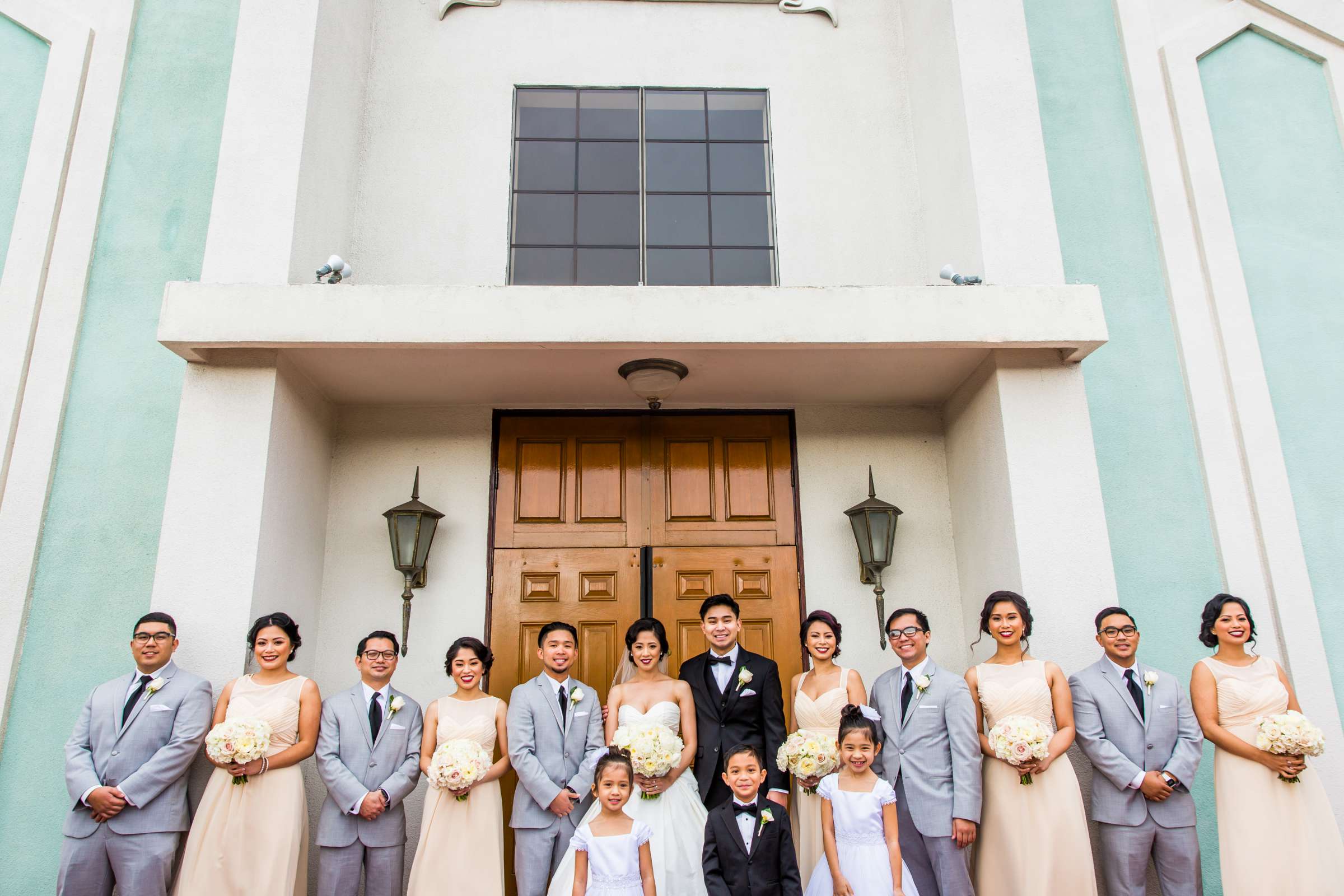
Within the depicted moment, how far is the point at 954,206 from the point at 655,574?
352cm

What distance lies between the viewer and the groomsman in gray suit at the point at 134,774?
16.0ft

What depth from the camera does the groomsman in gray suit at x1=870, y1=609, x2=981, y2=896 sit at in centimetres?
488

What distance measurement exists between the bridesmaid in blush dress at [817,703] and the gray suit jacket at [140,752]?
324 centimetres

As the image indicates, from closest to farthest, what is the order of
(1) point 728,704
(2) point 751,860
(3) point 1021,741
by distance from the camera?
(2) point 751,860
(3) point 1021,741
(1) point 728,704

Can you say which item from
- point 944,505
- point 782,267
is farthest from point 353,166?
point 944,505

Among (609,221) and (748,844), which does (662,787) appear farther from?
(609,221)

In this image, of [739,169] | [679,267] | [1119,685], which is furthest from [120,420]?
[1119,685]

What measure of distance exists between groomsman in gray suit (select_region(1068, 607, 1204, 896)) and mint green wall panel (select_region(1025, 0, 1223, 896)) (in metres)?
0.52

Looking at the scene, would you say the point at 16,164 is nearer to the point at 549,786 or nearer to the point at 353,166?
the point at 353,166

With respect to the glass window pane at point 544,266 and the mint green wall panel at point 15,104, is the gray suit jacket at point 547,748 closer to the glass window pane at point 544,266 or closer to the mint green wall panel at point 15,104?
the glass window pane at point 544,266

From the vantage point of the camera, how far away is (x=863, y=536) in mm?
6660

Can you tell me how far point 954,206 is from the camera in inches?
272

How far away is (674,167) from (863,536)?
3.54 metres

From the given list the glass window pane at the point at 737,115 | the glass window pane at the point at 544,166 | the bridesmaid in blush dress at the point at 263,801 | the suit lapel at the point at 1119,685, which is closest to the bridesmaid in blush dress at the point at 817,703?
the suit lapel at the point at 1119,685
